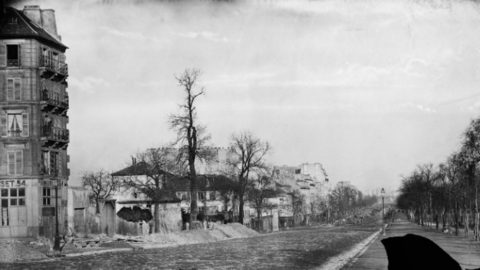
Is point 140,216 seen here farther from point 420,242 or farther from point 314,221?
point 314,221

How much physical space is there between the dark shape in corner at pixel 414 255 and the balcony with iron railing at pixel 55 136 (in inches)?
1199

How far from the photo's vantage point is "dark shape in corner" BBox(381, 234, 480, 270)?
2.94m

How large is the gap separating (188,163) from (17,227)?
21203 millimetres

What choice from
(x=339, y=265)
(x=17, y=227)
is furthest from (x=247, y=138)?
(x=339, y=265)

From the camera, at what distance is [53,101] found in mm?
30969

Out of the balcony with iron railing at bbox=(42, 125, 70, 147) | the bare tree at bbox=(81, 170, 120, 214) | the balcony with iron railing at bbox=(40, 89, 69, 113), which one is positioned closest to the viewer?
the balcony with iron railing at bbox=(40, 89, 69, 113)

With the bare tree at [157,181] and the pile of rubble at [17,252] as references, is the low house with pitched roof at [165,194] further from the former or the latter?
the pile of rubble at [17,252]

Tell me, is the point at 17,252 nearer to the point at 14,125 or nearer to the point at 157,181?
the point at 14,125

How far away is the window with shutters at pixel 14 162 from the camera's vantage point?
30.1m

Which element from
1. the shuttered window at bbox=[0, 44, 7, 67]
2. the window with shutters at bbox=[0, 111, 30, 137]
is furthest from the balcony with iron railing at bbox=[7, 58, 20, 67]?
the window with shutters at bbox=[0, 111, 30, 137]

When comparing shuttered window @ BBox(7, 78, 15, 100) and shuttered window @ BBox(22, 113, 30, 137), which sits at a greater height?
shuttered window @ BBox(7, 78, 15, 100)

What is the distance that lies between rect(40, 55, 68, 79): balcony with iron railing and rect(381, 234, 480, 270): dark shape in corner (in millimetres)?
28721

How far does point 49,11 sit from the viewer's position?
113 ft

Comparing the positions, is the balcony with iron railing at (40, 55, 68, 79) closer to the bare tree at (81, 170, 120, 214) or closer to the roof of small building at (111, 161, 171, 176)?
the roof of small building at (111, 161, 171, 176)
